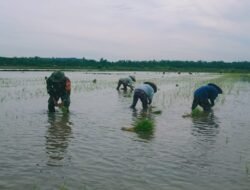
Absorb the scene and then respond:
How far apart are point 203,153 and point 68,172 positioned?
8.83 feet

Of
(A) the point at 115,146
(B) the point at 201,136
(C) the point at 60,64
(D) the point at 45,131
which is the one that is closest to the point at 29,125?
(D) the point at 45,131

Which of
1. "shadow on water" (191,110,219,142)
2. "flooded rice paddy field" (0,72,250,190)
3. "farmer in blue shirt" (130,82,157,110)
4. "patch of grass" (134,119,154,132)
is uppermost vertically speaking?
"farmer in blue shirt" (130,82,157,110)

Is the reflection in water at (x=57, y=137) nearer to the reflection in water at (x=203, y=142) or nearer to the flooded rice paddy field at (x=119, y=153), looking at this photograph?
the flooded rice paddy field at (x=119, y=153)

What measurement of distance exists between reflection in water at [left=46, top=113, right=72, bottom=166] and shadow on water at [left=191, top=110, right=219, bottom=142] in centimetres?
290

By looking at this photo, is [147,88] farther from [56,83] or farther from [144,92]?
[56,83]

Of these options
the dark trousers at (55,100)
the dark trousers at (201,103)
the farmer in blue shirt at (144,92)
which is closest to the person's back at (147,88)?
the farmer in blue shirt at (144,92)

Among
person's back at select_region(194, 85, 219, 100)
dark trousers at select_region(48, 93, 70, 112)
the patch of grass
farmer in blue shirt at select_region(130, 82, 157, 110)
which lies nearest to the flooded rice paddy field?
the patch of grass

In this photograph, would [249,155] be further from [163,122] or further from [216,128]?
[163,122]

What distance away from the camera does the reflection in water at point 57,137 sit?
272 inches

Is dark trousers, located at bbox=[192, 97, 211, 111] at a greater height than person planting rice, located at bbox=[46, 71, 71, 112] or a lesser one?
lesser

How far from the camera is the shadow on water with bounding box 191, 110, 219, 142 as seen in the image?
9578 mm

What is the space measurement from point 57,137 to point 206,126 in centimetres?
419

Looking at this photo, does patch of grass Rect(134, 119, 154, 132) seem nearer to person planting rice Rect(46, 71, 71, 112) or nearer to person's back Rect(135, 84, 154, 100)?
person planting rice Rect(46, 71, 71, 112)

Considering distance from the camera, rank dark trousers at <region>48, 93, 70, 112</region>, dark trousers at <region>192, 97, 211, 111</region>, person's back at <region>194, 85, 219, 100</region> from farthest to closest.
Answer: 1. dark trousers at <region>192, 97, 211, 111</region>
2. person's back at <region>194, 85, 219, 100</region>
3. dark trousers at <region>48, 93, 70, 112</region>
